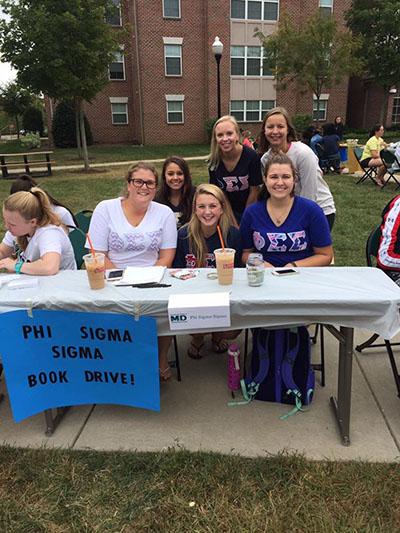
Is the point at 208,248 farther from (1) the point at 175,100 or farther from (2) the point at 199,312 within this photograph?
(1) the point at 175,100

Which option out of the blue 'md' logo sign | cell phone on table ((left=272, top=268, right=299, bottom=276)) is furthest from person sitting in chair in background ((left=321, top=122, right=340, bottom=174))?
the blue 'md' logo sign

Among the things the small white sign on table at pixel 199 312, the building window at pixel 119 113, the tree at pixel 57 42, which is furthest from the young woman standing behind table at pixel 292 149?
the building window at pixel 119 113

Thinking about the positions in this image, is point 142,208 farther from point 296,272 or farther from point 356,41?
point 356,41

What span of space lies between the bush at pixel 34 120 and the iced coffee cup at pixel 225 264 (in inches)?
1475

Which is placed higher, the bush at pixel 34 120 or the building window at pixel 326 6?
the building window at pixel 326 6

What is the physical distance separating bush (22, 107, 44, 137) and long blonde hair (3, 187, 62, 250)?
3638cm

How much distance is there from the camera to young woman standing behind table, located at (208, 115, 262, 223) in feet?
11.3

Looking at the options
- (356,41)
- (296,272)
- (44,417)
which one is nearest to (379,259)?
(296,272)

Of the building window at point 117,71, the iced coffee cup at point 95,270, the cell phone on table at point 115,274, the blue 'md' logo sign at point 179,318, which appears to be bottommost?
the blue 'md' logo sign at point 179,318

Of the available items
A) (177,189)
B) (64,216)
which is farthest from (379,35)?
(64,216)

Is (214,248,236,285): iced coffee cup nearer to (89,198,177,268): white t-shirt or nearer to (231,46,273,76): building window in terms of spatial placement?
(89,198,177,268): white t-shirt

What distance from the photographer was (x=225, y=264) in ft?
7.93

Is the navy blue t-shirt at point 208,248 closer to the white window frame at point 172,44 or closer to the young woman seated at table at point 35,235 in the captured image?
the young woman seated at table at point 35,235

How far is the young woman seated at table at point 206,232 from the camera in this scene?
9.89 ft
